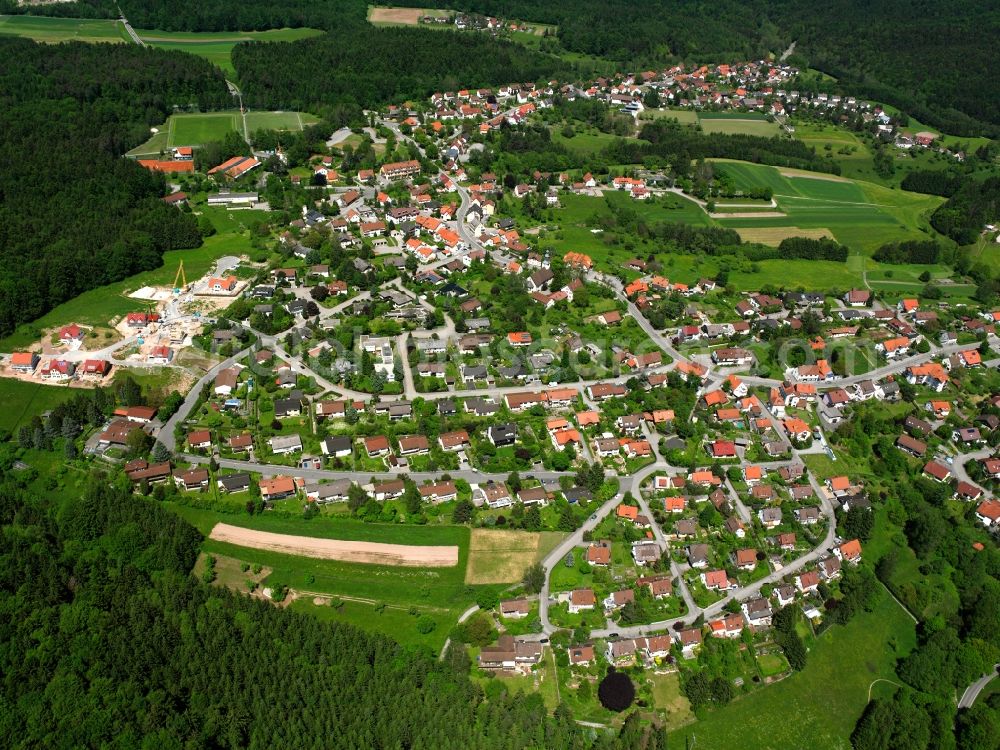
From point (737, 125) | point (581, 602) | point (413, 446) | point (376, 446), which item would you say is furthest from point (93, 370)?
point (737, 125)

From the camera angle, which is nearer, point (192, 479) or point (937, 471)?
point (192, 479)

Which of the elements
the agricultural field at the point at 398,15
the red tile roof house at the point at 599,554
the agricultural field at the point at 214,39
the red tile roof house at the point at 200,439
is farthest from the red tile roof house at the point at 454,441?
the agricultural field at the point at 398,15

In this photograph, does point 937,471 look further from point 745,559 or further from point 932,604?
point 745,559

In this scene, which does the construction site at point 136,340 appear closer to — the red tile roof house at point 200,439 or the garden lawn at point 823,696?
the red tile roof house at point 200,439

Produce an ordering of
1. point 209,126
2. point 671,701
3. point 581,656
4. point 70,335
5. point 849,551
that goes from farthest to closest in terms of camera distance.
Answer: point 209,126 → point 70,335 → point 849,551 → point 581,656 → point 671,701

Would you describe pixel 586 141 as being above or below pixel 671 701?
above

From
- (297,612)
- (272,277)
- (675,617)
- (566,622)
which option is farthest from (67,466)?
(675,617)

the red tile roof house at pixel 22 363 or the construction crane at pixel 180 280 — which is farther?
the construction crane at pixel 180 280
